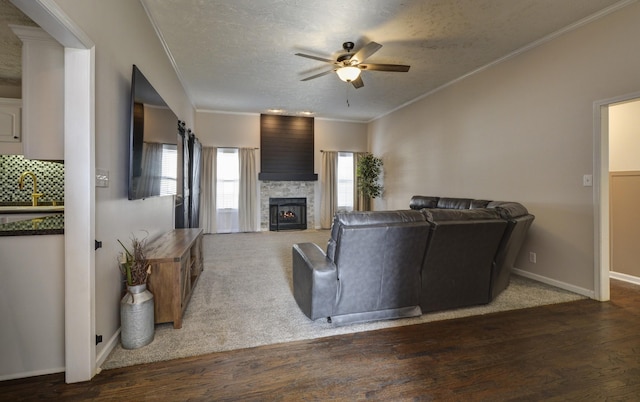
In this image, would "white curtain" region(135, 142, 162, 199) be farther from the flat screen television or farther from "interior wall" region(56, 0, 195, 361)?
"interior wall" region(56, 0, 195, 361)

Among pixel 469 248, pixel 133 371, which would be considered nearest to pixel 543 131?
pixel 469 248

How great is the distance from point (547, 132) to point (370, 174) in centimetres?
411

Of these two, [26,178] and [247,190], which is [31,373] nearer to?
[26,178]

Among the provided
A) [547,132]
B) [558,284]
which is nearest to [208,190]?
[547,132]

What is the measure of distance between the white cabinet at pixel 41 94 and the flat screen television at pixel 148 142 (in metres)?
0.43

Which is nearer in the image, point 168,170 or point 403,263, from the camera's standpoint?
point 403,263

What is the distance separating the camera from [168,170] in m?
3.10

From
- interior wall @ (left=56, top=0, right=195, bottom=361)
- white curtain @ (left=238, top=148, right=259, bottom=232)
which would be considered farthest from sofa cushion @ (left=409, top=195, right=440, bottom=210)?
interior wall @ (left=56, top=0, right=195, bottom=361)

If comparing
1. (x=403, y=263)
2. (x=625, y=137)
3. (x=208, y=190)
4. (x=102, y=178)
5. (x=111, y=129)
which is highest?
(x=625, y=137)

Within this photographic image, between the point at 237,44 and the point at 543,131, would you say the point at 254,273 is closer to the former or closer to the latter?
the point at 237,44

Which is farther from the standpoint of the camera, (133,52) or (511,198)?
(511,198)

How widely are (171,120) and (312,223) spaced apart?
5.03 m

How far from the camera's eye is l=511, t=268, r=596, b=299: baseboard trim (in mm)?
2991

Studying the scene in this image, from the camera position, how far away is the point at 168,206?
12.4ft
